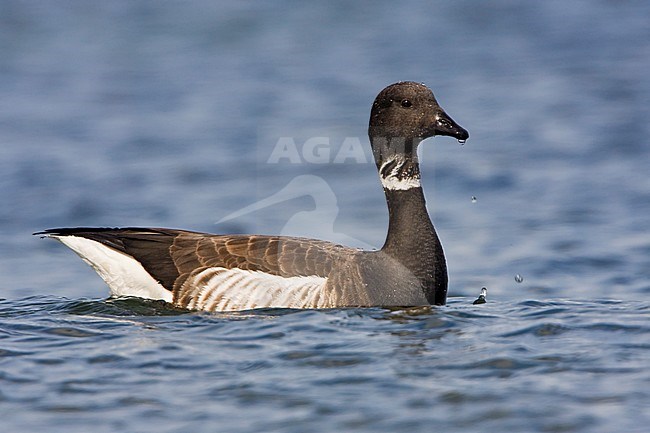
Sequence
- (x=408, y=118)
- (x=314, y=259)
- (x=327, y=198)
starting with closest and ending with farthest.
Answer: (x=314, y=259) → (x=408, y=118) → (x=327, y=198)

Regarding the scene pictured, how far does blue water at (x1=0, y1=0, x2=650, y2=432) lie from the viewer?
775 cm

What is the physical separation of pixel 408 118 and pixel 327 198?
5082 millimetres

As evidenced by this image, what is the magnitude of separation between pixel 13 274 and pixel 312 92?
26.3 ft

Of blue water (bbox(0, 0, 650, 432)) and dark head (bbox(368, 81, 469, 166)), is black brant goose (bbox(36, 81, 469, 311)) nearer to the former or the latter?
dark head (bbox(368, 81, 469, 166))

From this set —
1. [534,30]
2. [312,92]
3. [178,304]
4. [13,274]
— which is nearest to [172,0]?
[312,92]

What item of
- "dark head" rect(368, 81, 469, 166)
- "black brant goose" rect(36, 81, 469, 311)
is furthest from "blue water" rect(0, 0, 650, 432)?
"dark head" rect(368, 81, 469, 166)

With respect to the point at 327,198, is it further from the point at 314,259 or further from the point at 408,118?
the point at 314,259

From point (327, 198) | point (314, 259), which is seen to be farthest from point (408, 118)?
point (327, 198)

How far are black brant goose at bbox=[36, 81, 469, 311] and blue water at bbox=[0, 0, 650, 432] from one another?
9.8 inches

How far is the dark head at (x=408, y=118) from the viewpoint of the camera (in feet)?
33.2

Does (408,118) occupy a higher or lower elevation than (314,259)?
higher

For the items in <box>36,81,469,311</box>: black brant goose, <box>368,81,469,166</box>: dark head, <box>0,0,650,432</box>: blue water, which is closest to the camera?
<box>0,0,650,432</box>: blue water

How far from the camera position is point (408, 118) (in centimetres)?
1017

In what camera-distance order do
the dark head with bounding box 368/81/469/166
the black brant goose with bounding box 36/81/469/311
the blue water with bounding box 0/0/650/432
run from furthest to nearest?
the dark head with bounding box 368/81/469/166 → the black brant goose with bounding box 36/81/469/311 → the blue water with bounding box 0/0/650/432
